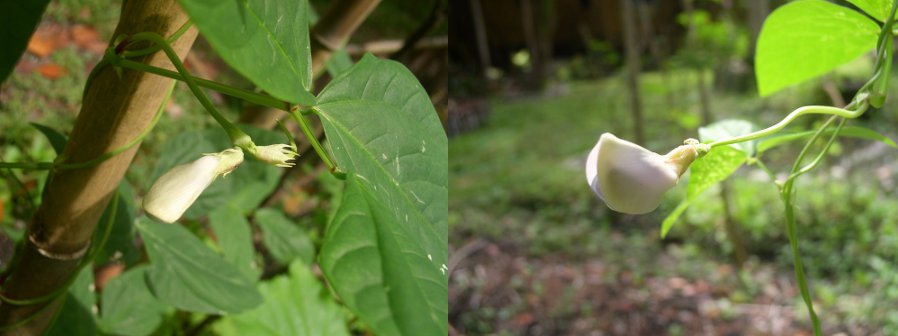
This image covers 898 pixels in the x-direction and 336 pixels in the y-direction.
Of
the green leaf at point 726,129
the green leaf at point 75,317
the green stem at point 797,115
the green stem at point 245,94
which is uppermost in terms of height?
the green stem at point 245,94

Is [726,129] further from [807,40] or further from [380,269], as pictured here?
[380,269]

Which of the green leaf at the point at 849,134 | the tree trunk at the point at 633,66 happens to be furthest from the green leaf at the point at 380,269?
the tree trunk at the point at 633,66

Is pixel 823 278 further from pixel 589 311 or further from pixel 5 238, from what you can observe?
pixel 5 238

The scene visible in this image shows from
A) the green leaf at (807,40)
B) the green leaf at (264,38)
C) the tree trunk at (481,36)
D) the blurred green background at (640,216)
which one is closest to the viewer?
the green leaf at (264,38)

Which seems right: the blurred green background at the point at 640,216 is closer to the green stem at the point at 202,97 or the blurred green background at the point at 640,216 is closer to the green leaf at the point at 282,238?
the green leaf at the point at 282,238

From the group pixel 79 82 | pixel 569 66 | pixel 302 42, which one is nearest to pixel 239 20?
pixel 302 42

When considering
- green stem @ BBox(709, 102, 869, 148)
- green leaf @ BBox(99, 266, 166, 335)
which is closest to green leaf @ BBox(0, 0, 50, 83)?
green stem @ BBox(709, 102, 869, 148)

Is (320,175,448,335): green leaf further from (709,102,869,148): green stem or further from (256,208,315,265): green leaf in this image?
(256,208,315,265): green leaf
